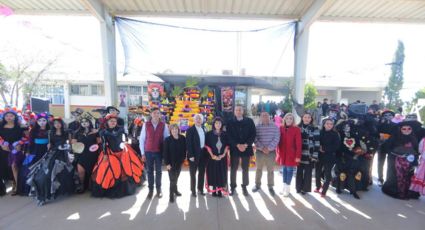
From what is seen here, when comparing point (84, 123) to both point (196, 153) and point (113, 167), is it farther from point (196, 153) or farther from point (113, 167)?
point (196, 153)

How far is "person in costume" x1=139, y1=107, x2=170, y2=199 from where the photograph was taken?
3664mm

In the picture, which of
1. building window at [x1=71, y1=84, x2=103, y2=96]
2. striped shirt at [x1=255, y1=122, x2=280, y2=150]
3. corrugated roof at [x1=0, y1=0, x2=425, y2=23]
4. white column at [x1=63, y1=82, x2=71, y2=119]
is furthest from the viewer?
building window at [x1=71, y1=84, x2=103, y2=96]

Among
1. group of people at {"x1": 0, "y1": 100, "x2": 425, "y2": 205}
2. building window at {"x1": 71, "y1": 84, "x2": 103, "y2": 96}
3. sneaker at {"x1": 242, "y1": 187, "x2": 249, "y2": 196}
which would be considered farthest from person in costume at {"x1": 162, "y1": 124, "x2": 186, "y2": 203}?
building window at {"x1": 71, "y1": 84, "x2": 103, "y2": 96}

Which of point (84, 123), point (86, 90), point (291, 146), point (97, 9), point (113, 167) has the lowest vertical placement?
point (113, 167)

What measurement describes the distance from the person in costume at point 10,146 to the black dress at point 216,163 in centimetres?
337

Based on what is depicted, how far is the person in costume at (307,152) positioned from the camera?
384 centimetres

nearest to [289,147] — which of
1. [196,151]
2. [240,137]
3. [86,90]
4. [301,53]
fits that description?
[240,137]

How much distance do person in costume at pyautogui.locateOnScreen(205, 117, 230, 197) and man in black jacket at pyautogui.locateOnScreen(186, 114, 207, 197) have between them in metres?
0.10

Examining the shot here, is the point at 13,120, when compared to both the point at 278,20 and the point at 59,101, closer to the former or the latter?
the point at 278,20

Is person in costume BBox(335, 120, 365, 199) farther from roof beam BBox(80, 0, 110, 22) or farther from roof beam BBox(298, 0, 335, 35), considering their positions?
roof beam BBox(80, 0, 110, 22)

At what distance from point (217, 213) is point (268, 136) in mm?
1612

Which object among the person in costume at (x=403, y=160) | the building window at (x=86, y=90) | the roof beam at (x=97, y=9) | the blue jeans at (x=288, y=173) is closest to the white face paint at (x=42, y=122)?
the roof beam at (x=97, y=9)

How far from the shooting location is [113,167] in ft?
12.0

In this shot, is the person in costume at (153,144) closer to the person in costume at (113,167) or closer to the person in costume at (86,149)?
the person in costume at (113,167)
